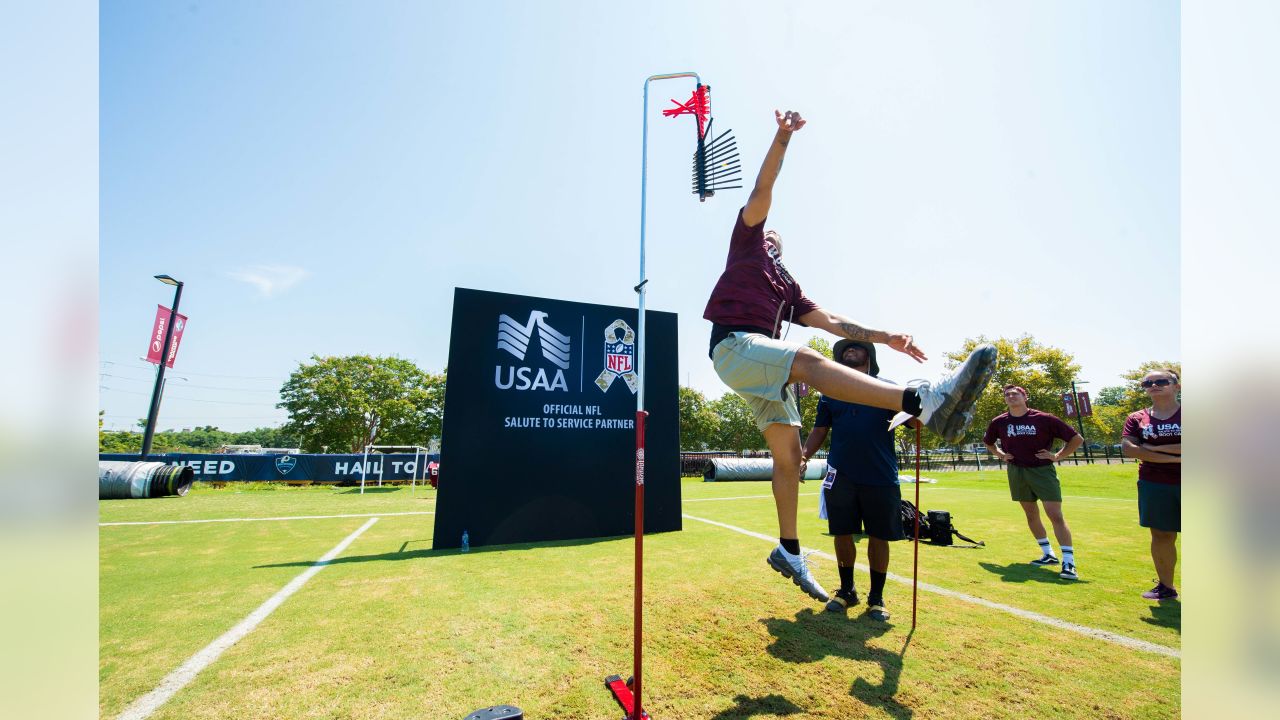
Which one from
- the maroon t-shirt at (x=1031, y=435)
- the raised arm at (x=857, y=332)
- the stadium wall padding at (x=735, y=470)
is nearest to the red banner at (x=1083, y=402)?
the stadium wall padding at (x=735, y=470)

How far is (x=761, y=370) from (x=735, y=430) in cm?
5765

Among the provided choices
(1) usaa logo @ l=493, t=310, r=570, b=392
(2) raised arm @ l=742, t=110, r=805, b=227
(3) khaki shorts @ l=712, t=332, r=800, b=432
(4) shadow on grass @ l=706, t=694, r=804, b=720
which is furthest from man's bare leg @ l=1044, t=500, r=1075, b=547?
(1) usaa logo @ l=493, t=310, r=570, b=392

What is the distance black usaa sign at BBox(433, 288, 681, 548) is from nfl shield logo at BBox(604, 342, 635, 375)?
16 millimetres

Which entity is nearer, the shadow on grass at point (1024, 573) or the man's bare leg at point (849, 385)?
the man's bare leg at point (849, 385)

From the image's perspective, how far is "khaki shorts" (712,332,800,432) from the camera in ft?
9.18

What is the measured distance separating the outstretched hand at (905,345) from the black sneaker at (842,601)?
2.06m

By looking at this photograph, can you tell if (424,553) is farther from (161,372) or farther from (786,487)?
(161,372)

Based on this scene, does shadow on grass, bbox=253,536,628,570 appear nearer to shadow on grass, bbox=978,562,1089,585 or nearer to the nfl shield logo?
the nfl shield logo

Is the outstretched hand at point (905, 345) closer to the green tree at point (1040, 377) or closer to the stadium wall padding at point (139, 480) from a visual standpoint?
the stadium wall padding at point (139, 480)

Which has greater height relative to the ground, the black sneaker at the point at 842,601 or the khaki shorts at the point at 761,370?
the khaki shorts at the point at 761,370

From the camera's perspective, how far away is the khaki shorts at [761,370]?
280 cm

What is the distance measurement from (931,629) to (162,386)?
2223cm

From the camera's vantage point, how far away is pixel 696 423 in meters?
56.5
